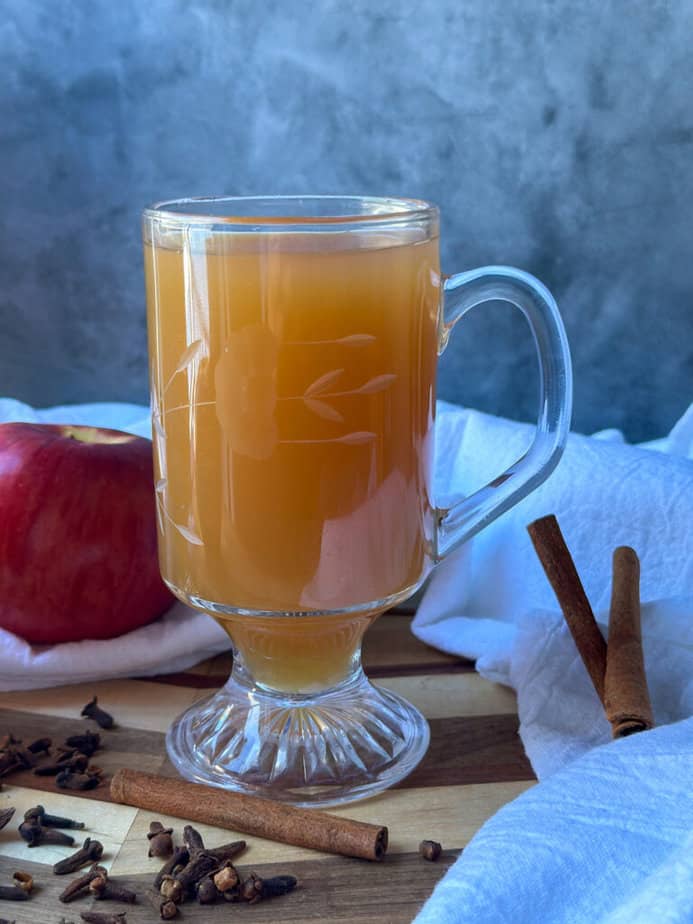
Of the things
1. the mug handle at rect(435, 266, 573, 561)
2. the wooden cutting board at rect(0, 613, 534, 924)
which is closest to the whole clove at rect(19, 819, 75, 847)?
the wooden cutting board at rect(0, 613, 534, 924)

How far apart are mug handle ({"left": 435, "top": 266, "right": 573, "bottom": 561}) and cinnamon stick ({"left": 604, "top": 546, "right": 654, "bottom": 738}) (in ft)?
0.42

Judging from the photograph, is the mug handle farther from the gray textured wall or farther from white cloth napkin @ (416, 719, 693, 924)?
the gray textured wall

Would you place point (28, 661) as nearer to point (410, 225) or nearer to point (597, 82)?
point (410, 225)

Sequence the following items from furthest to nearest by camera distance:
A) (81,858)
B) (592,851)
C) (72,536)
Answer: (72,536) → (81,858) → (592,851)

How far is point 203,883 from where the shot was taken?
73 cm

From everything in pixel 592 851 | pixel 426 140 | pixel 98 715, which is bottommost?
pixel 98 715

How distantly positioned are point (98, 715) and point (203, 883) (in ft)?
→ 0.88

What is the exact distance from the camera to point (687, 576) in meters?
1.08

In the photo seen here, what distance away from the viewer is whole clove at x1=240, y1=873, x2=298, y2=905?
73cm

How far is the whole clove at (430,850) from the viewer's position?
768 mm

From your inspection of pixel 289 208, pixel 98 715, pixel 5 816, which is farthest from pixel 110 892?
pixel 289 208

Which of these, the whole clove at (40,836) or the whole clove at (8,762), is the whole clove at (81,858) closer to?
the whole clove at (40,836)

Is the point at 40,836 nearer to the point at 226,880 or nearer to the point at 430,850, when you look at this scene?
the point at 226,880

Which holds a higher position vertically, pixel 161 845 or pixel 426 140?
pixel 426 140
